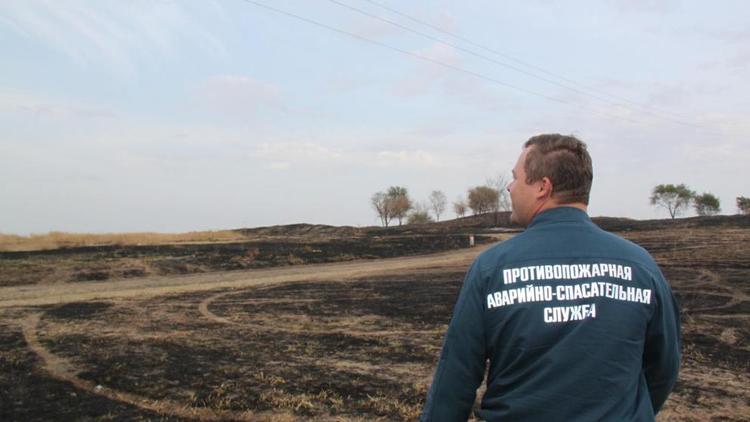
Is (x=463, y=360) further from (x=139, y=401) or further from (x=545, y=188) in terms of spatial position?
(x=139, y=401)

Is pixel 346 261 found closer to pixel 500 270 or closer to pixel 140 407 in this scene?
pixel 140 407

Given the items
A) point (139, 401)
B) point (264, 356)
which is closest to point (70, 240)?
point (264, 356)

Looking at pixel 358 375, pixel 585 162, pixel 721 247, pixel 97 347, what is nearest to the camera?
pixel 585 162

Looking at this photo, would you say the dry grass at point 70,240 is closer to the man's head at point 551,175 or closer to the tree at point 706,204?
the man's head at point 551,175

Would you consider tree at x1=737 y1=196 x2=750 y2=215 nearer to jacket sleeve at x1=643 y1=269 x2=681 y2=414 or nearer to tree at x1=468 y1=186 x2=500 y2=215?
tree at x1=468 y1=186 x2=500 y2=215

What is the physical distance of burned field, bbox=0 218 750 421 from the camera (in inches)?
237

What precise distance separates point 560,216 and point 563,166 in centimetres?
20

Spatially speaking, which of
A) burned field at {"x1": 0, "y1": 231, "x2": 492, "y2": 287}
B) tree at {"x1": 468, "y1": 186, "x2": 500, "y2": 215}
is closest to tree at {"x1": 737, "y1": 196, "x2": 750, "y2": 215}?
tree at {"x1": 468, "y1": 186, "x2": 500, "y2": 215}

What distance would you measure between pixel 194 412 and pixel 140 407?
2.25ft

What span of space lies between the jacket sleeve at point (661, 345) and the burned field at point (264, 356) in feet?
12.6

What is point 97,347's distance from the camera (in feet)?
29.3

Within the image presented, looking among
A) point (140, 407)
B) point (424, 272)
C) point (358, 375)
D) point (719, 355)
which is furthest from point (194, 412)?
point (424, 272)

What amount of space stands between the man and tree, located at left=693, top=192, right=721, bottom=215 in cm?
8972

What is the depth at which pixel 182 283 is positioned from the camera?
1977 cm
